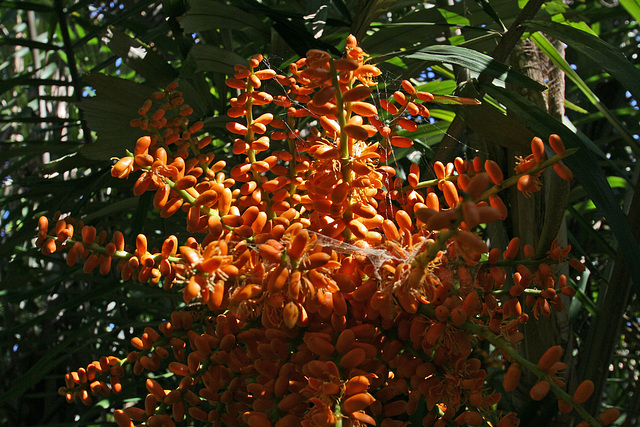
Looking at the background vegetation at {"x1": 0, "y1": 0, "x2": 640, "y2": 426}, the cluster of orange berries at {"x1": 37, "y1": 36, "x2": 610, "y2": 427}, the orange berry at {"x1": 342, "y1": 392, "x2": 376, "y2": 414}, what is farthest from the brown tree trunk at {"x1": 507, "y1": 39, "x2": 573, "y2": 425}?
the orange berry at {"x1": 342, "y1": 392, "x2": 376, "y2": 414}

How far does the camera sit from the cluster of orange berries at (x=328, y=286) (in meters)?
0.34

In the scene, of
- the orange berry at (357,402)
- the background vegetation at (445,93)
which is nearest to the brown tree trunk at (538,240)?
the background vegetation at (445,93)

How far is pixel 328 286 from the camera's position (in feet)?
1.20

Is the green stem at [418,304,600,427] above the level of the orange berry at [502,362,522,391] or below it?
above

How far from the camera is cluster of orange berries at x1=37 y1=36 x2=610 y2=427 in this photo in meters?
0.34

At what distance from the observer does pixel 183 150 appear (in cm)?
49

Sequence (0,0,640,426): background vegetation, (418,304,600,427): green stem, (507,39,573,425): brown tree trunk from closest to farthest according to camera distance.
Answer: (418,304,600,427): green stem < (0,0,640,426): background vegetation < (507,39,573,425): brown tree trunk

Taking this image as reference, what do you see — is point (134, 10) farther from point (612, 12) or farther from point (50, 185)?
point (612, 12)

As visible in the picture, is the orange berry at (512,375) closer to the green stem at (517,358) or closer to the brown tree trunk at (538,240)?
the green stem at (517,358)

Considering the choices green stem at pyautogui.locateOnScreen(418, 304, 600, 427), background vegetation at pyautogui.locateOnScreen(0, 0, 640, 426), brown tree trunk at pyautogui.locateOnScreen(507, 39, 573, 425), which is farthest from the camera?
brown tree trunk at pyautogui.locateOnScreen(507, 39, 573, 425)

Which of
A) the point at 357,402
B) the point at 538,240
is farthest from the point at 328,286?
the point at 538,240

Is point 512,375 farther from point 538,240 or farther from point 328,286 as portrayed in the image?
point 538,240

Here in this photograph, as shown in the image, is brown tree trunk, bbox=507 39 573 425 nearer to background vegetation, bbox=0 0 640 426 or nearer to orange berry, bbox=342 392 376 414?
background vegetation, bbox=0 0 640 426

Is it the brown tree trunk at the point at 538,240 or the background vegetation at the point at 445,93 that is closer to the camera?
the background vegetation at the point at 445,93
